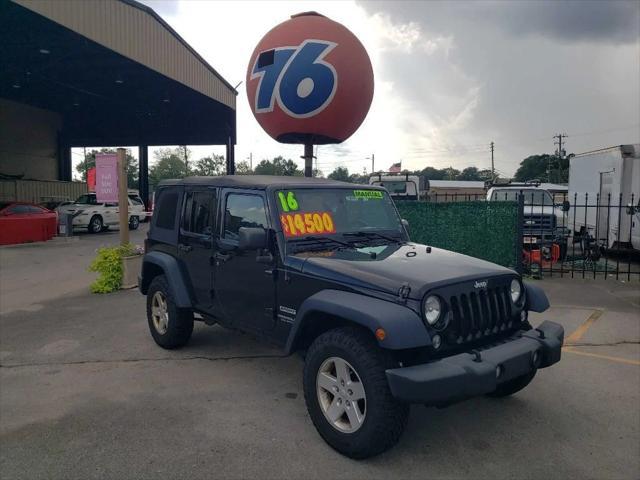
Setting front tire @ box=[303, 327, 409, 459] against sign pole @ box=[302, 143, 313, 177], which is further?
sign pole @ box=[302, 143, 313, 177]

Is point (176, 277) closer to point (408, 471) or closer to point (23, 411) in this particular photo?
point (23, 411)

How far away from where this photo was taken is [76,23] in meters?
13.0

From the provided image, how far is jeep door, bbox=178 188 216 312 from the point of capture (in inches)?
194

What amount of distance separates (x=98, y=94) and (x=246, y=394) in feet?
76.2

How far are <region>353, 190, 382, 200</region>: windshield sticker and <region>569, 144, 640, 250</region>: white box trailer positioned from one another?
6982 millimetres

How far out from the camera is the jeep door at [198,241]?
493 centimetres

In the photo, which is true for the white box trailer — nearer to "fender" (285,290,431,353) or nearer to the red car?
"fender" (285,290,431,353)

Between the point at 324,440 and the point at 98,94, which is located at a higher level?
the point at 98,94

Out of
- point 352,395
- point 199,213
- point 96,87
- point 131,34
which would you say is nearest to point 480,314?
point 352,395

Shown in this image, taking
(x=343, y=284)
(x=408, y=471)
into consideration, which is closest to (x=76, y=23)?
(x=343, y=284)

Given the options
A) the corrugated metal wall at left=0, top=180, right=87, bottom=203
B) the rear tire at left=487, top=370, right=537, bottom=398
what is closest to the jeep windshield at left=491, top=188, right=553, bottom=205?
the rear tire at left=487, top=370, right=537, bottom=398

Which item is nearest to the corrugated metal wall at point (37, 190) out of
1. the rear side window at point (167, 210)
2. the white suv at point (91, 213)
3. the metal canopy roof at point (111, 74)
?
the metal canopy roof at point (111, 74)

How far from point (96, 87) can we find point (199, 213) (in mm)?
20112

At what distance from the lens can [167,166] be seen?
284 feet
